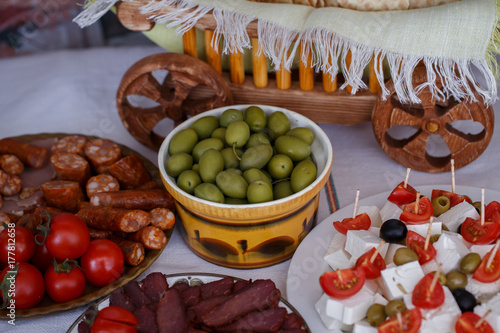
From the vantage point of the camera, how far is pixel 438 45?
1.07 meters

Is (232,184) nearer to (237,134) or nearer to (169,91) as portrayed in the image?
(237,134)

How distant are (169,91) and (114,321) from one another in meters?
0.74

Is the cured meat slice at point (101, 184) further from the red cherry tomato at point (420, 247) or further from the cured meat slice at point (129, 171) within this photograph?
the red cherry tomato at point (420, 247)

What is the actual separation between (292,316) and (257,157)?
35cm

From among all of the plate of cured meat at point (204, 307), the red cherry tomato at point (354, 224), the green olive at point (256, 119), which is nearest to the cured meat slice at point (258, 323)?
the plate of cured meat at point (204, 307)

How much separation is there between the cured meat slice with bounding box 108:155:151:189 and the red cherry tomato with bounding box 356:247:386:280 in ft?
1.94

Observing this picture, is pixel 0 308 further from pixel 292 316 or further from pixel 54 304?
pixel 292 316

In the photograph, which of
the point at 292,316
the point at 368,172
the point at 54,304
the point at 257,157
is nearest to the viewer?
the point at 292,316

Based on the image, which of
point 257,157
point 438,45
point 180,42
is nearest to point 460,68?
point 438,45

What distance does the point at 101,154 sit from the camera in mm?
1288

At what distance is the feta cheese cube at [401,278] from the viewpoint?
2.79ft

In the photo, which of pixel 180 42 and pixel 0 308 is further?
pixel 180 42

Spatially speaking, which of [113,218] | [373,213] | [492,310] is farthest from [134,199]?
[492,310]

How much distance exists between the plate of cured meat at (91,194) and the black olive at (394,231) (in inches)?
17.9
